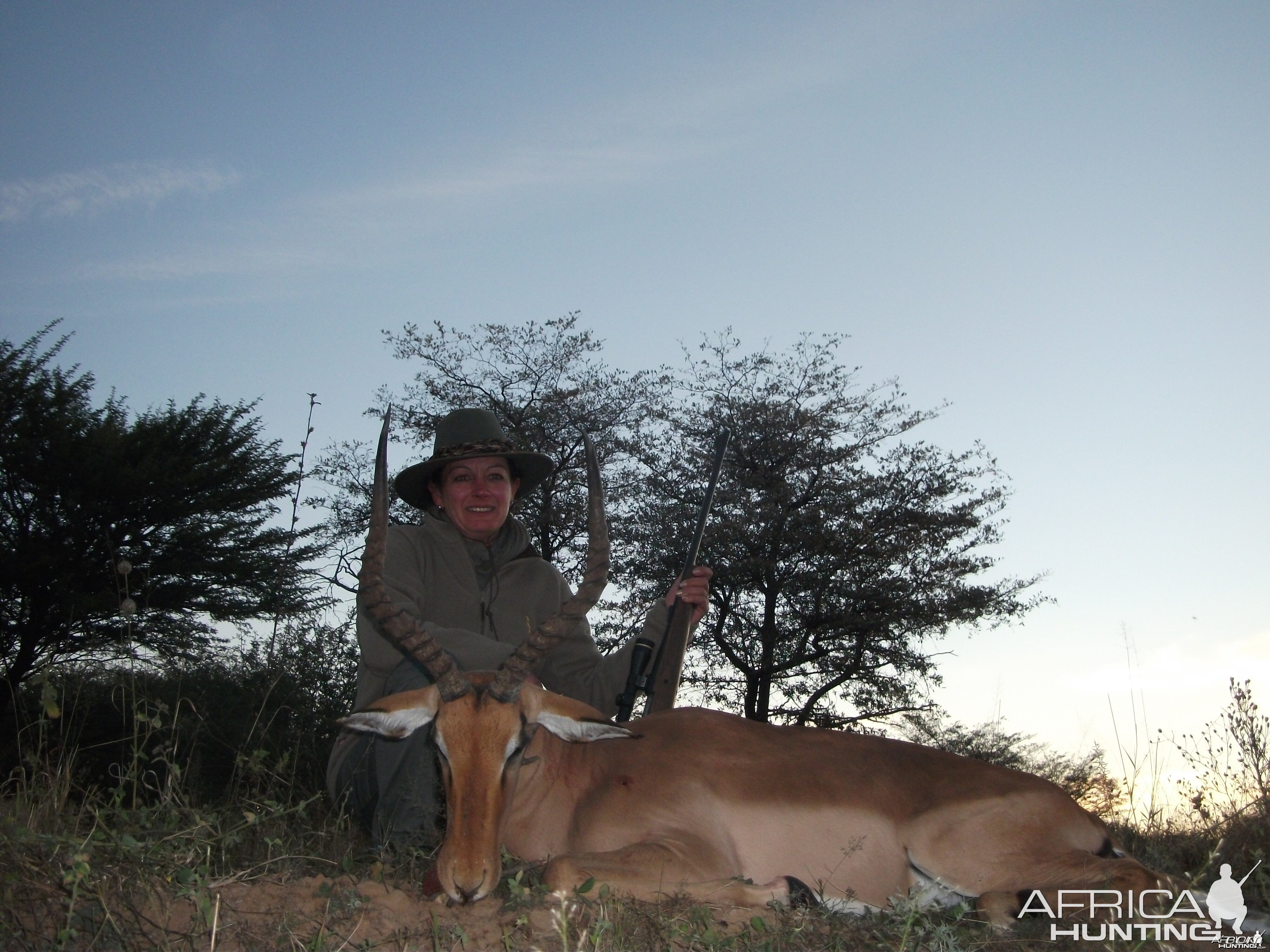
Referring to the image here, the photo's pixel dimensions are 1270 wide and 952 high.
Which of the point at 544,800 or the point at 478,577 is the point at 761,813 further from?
the point at 478,577

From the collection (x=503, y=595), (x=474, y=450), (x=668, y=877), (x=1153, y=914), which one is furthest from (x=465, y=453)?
(x=1153, y=914)

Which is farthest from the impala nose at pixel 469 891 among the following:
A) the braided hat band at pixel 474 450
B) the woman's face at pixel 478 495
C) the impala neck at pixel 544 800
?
the braided hat band at pixel 474 450

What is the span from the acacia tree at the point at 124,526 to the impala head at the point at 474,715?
431 inches

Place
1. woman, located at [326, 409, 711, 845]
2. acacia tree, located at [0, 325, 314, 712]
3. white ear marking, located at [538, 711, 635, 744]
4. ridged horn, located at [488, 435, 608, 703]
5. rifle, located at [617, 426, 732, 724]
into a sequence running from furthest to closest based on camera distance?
1. acacia tree, located at [0, 325, 314, 712]
2. rifle, located at [617, 426, 732, 724]
3. woman, located at [326, 409, 711, 845]
4. white ear marking, located at [538, 711, 635, 744]
5. ridged horn, located at [488, 435, 608, 703]

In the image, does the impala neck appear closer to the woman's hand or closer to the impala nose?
the impala nose

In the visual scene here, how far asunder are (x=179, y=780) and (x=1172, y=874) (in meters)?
4.38

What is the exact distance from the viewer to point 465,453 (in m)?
→ 5.64

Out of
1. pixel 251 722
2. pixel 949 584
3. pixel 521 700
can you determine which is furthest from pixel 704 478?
pixel 521 700

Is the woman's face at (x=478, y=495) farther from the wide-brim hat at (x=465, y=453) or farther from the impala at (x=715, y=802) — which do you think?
the impala at (x=715, y=802)

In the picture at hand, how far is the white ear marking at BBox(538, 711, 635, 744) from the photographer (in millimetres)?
4031

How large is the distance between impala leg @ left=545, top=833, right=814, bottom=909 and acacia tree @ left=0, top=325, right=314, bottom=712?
1165 cm

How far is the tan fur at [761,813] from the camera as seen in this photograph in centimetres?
380

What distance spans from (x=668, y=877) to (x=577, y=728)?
61 centimetres

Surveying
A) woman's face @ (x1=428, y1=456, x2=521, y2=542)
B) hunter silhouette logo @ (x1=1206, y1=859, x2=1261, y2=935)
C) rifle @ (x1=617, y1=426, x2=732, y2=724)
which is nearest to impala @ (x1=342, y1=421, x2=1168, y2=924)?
hunter silhouette logo @ (x1=1206, y1=859, x2=1261, y2=935)
